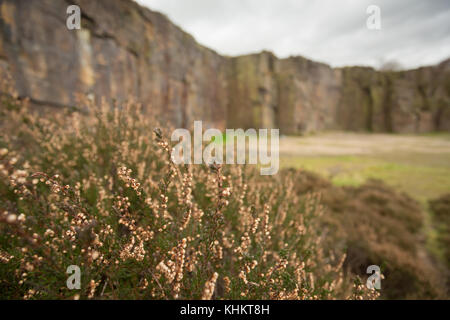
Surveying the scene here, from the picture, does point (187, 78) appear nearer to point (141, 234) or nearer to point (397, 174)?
point (397, 174)

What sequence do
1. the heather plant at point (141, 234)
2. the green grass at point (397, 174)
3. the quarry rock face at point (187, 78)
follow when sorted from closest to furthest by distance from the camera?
the heather plant at point (141, 234), the green grass at point (397, 174), the quarry rock face at point (187, 78)

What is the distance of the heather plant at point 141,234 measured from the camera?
3.62 ft

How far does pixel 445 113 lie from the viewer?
1133 inches

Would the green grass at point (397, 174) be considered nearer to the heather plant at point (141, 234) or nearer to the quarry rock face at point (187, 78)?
the heather plant at point (141, 234)

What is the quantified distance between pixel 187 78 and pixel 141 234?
16.5m

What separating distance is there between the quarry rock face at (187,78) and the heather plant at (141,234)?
2134mm

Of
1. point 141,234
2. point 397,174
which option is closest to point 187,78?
point 397,174

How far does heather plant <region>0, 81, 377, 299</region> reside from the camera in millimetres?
1104

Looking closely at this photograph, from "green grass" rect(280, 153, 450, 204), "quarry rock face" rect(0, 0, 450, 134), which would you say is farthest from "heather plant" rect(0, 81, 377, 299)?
"green grass" rect(280, 153, 450, 204)

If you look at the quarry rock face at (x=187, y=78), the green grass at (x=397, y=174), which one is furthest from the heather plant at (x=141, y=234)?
the green grass at (x=397, y=174)

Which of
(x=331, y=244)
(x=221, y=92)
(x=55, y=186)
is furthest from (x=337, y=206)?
(x=221, y=92)

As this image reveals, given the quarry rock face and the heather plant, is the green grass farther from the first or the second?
the quarry rock face
